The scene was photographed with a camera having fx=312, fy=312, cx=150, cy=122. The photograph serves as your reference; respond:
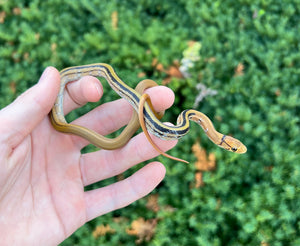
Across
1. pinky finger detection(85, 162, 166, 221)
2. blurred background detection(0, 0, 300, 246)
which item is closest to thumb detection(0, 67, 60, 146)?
pinky finger detection(85, 162, 166, 221)

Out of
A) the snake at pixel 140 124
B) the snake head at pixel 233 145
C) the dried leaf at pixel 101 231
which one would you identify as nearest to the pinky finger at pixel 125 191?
the snake at pixel 140 124

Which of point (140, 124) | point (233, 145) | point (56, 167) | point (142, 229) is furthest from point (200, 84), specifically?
point (56, 167)

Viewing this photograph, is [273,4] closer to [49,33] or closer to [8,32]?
[49,33]

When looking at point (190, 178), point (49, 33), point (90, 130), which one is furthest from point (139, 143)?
point (49, 33)

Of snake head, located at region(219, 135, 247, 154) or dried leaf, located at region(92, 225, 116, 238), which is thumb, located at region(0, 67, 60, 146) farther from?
snake head, located at region(219, 135, 247, 154)

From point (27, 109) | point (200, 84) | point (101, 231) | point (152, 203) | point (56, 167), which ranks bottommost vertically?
point (101, 231)

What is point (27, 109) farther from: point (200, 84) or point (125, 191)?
point (200, 84)

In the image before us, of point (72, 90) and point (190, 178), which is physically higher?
point (72, 90)
